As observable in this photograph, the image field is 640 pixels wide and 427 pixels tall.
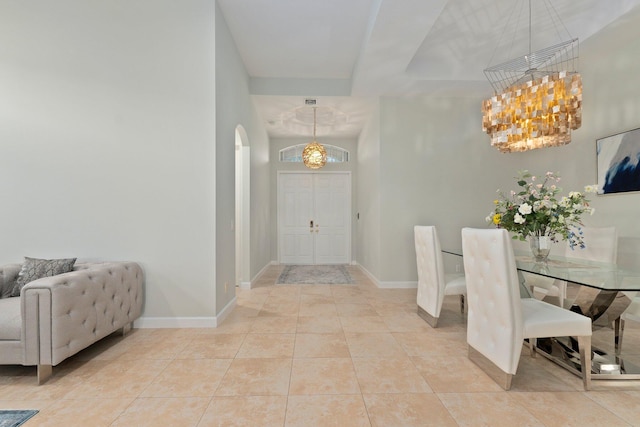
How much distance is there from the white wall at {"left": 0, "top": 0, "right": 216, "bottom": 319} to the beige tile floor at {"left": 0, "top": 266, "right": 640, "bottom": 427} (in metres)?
0.76

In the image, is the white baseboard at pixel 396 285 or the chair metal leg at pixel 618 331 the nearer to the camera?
the chair metal leg at pixel 618 331

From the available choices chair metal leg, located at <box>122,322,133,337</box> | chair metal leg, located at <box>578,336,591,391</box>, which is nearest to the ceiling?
chair metal leg, located at <box>578,336,591,391</box>

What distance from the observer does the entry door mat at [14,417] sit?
174cm

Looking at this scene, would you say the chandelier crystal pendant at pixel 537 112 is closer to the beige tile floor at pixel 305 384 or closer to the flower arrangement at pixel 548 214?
the flower arrangement at pixel 548 214

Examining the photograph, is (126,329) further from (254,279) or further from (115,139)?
(254,279)

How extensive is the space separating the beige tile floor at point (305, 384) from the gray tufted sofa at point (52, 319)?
187 millimetres

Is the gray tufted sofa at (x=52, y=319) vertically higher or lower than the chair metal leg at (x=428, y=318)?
higher

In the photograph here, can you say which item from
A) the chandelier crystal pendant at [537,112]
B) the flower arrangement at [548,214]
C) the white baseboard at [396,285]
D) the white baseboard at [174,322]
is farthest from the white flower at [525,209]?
the white baseboard at [174,322]

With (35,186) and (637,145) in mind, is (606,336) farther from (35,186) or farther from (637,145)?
(35,186)

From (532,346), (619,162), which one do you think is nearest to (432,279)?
(532,346)

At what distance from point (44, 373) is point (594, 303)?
155 inches

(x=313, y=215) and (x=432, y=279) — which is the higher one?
(x=313, y=215)

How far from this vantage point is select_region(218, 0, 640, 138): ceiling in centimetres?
327

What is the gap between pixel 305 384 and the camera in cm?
215
